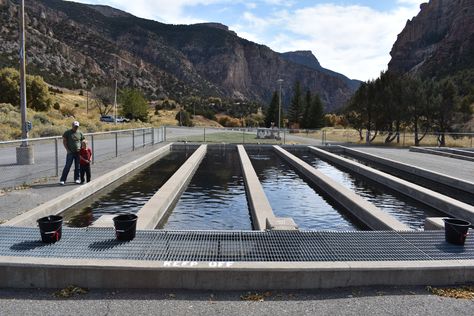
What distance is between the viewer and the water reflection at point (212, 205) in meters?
10.2

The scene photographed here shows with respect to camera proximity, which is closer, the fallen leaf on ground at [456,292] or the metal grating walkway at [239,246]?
the fallen leaf on ground at [456,292]

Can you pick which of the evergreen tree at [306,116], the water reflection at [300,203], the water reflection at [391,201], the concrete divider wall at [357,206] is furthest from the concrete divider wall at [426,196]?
the evergreen tree at [306,116]

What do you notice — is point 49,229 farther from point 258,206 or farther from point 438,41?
point 438,41

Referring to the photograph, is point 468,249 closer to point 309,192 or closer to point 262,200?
point 262,200

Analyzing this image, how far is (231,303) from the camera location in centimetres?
510

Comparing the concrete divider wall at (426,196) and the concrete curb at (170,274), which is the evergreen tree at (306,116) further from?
the concrete curb at (170,274)

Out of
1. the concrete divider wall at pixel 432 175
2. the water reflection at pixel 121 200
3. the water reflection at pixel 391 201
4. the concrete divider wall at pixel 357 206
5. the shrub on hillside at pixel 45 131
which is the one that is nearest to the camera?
the concrete divider wall at pixel 357 206

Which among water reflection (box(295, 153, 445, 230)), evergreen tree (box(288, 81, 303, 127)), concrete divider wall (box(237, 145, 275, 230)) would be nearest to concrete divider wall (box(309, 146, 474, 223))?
water reflection (box(295, 153, 445, 230))

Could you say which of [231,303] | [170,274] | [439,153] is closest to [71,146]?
[170,274]

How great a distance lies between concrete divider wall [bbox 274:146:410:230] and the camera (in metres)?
9.29

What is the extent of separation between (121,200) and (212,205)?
2655mm

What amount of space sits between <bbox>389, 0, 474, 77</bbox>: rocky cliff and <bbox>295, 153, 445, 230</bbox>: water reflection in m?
104

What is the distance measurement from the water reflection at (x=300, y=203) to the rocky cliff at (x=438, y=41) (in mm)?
105468

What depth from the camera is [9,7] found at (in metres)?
98.7
